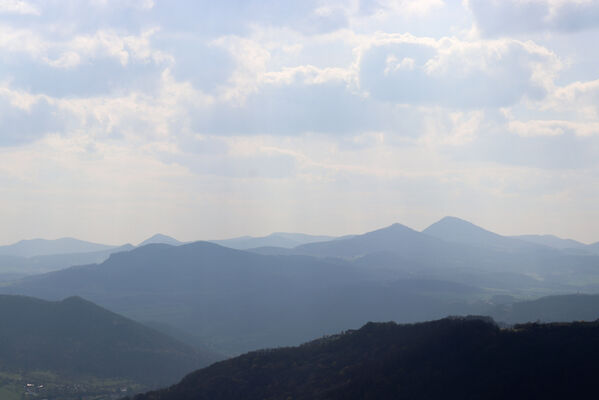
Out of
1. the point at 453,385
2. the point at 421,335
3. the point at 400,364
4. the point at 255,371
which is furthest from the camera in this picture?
the point at 255,371

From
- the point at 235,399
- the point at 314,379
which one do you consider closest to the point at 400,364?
the point at 314,379

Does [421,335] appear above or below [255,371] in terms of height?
above

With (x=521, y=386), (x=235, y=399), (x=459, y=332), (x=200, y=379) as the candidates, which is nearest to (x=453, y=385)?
(x=521, y=386)

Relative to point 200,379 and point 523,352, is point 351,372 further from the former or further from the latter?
point 200,379

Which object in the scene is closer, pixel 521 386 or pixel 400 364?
pixel 521 386

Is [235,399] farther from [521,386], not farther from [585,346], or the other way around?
[585,346]

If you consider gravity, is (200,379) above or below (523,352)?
below

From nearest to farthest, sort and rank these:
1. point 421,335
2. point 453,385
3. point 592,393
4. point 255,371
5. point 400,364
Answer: point 592,393
point 453,385
point 400,364
point 421,335
point 255,371
